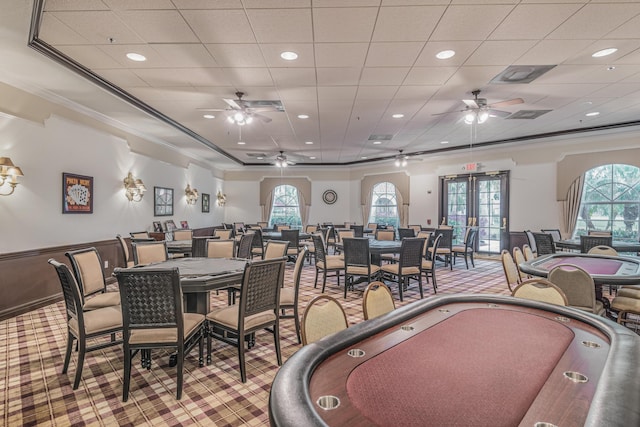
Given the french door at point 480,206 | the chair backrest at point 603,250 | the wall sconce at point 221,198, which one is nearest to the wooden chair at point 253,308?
the chair backrest at point 603,250

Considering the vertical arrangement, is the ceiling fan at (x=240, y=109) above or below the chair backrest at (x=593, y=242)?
above

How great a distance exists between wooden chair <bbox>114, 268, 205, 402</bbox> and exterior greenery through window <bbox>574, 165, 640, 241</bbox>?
8.79 metres

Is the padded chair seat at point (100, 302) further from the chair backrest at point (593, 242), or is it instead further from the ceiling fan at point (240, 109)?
the chair backrest at point (593, 242)

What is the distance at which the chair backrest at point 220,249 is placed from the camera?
15.4ft

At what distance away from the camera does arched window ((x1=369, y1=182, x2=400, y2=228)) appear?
1145 cm

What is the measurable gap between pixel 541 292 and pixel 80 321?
3501 millimetres

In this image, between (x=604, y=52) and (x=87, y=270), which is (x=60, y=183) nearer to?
(x=87, y=270)

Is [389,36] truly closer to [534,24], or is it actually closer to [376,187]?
[534,24]

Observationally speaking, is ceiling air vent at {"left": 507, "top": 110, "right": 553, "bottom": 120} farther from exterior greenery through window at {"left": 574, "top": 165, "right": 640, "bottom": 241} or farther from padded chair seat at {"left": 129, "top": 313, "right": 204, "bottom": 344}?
padded chair seat at {"left": 129, "top": 313, "right": 204, "bottom": 344}

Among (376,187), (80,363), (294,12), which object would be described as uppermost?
(294,12)

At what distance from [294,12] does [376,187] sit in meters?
9.21

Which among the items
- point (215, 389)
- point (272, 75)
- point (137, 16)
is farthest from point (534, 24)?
point (215, 389)

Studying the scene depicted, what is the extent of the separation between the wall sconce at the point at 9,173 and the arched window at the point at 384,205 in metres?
9.61

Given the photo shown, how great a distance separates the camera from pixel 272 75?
4250 millimetres
